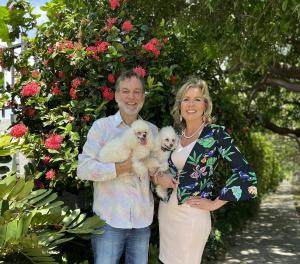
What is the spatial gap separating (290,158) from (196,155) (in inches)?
1897

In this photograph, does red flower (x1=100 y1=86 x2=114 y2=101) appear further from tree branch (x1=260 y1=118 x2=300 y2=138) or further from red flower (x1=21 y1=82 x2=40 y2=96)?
tree branch (x1=260 y1=118 x2=300 y2=138)

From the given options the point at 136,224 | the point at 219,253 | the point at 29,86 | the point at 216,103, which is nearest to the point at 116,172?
the point at 136,224

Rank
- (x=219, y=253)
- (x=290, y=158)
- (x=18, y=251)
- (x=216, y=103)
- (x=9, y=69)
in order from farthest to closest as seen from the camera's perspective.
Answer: (x=290, y=158) < (x=219, y=253) < (x=216, y=103) < (x=9, y=69) < (x=18, y=251)

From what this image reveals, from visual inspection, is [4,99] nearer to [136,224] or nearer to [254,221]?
[136,224]

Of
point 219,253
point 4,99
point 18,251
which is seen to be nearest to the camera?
point 18,251

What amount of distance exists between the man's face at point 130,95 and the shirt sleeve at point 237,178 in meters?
0.70

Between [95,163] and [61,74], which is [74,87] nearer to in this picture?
[61,74]

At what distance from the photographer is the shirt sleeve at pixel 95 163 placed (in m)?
3.36

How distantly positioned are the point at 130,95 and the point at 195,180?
80cm

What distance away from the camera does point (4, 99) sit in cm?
501

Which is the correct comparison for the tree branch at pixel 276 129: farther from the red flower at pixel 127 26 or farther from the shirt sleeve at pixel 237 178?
the shirt sleeve at pixel 237 178

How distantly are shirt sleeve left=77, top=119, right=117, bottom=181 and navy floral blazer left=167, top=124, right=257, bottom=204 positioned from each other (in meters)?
0.54

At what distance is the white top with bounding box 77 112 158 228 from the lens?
3.39 m

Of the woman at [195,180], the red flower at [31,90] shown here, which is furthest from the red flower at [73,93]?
the woman at [195,180]
